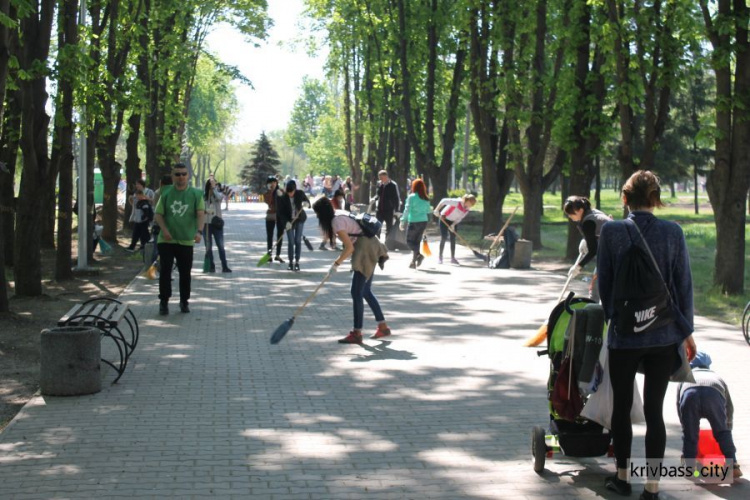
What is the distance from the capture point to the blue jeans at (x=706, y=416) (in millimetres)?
5848

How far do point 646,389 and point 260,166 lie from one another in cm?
9311

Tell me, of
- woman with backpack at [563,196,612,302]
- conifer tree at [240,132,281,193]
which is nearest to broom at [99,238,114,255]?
woman with backpack at [563,196,612,302]

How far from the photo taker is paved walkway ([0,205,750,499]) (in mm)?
5863

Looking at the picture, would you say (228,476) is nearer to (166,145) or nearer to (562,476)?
(562,476)

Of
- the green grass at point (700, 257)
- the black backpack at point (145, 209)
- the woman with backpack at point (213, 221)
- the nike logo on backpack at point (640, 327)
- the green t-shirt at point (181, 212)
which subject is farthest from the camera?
the black backpack at point (145, 209)

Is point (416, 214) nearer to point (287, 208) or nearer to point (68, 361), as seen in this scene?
point (287, 208)

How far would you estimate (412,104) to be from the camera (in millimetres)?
33719

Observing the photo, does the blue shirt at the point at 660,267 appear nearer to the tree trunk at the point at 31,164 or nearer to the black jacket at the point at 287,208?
the tree trunk at the point at 31,164

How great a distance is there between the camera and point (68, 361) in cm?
819

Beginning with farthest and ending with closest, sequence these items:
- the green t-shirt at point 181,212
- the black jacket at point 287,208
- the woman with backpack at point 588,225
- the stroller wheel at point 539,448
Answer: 1. the black jacket at point 287,208
2. the green t-shirt at point 181,212
3. the woman with backpack at point 588,225
4. the stroller wheel at point 539,448

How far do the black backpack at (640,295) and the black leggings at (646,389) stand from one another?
0.49 feet

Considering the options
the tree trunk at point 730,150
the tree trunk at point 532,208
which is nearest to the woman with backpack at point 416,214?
the tree trunk at point 532,208

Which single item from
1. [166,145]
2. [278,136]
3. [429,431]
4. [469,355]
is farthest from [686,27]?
[278,136]

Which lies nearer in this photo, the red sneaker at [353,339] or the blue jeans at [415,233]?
the red sneaker at [353,339]
